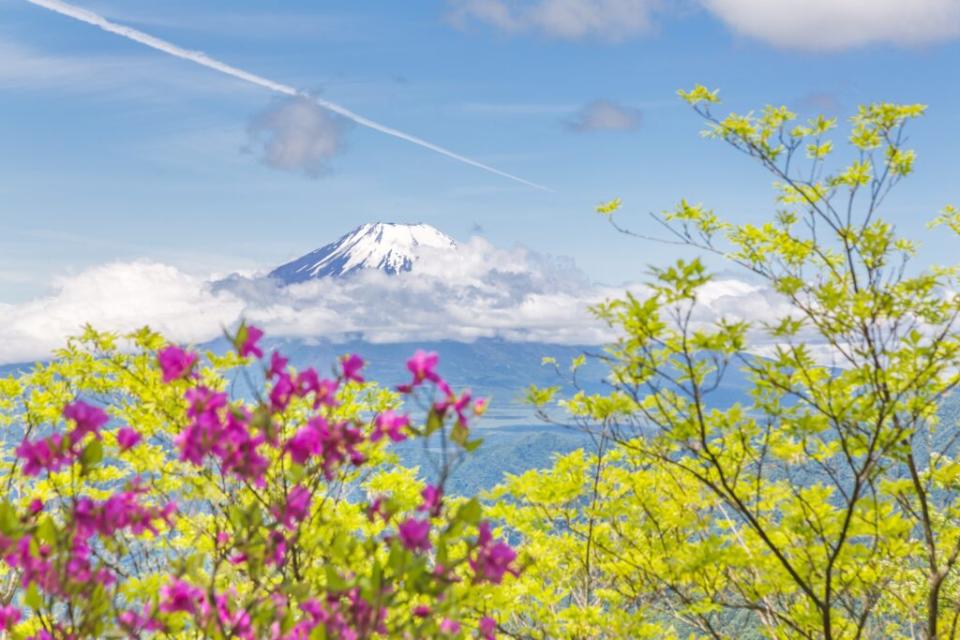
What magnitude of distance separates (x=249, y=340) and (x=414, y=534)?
0.95 metres

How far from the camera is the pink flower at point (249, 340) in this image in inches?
102

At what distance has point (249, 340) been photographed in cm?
265

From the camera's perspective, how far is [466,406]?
2453 millimetres

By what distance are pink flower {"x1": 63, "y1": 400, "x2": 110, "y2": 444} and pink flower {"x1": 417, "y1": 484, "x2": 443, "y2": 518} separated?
118 centimetres

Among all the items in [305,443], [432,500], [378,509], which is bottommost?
[378,509]

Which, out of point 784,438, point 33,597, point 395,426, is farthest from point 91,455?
point 784,438

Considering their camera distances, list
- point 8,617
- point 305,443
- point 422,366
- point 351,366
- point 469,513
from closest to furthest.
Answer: point 469,513 → point 422,366 → point 305,443 → point 351,366 → point 8,617

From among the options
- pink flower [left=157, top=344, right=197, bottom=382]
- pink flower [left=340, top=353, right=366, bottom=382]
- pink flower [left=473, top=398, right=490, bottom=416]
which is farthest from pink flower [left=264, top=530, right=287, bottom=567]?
pink flower [left=473, top=398, right=490, bottom=416]

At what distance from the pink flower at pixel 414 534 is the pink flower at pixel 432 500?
0.37 feet

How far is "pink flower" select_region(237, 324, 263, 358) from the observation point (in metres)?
2.59

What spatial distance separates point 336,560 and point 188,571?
0.52 m

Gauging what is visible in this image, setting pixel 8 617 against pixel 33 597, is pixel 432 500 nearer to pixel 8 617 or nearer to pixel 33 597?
pixel 33 597

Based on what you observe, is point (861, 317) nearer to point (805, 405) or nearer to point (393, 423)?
point (805, 405)

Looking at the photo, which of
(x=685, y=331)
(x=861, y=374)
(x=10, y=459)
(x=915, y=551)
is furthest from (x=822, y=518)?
(x=10, y=459)
